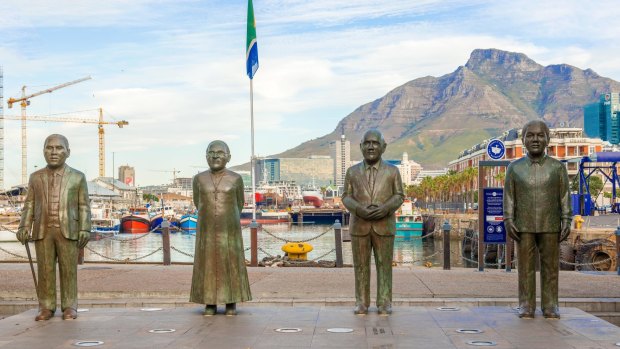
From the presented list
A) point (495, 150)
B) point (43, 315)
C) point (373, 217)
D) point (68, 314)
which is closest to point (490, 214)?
point (495, 150)

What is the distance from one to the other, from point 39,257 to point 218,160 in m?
2.38

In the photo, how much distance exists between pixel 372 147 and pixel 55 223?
3811mm

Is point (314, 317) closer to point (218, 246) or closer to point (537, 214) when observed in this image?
point (218, 246)

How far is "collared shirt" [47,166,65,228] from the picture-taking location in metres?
9.48

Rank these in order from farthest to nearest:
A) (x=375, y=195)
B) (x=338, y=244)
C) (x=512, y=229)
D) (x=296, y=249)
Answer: (x=296, y=249), (x=338, y=244), (x=375, y=195), (x=512, y=229)

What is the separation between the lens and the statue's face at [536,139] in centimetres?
920

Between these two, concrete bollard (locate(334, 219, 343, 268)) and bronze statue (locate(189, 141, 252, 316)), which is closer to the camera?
bronze statue (locate(189, 141, 252, 316))

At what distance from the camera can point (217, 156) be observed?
9.65 meters

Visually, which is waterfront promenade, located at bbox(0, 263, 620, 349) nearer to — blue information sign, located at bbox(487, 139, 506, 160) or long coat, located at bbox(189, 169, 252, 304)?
long coat, located at bbox(189, 169, 252, 304)

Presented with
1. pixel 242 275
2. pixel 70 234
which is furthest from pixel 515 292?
pixel 70 234

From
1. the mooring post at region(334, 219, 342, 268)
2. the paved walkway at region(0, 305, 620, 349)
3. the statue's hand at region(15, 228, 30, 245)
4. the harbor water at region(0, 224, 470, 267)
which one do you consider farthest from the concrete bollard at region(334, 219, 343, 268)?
the statue's hand at region(15, 228, 30, 245)

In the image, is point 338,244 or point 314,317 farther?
point 338,244

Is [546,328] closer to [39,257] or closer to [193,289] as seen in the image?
[193,289]

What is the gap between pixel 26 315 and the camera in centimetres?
980
